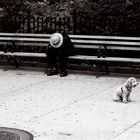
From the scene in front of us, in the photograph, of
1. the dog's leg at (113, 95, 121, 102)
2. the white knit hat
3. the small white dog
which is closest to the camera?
the small white dog

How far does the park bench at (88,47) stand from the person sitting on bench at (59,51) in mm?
209

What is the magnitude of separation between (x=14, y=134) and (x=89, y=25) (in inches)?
252

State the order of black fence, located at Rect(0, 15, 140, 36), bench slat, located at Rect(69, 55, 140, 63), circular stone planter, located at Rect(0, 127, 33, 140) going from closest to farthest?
circular stone planter, located at Rect(0, 127, 33, 140) → bench slat, located at Rect(69, 55, 140, 63) → black fence, located at Rect(0, 15, 140, 36)

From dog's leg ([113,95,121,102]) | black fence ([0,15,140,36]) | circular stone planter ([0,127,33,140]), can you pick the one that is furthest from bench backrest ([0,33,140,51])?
circular stone planter ([0,127,33,140])

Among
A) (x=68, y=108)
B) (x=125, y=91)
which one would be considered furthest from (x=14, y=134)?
(x=125, y=91)

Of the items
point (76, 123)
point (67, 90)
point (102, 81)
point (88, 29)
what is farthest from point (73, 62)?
point (76, 123)

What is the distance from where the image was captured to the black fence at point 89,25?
12.6 meters

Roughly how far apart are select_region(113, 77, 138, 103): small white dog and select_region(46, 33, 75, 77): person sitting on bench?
3.25 m

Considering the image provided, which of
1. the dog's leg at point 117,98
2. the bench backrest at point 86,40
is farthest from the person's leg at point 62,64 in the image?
the dog's leg at point 117,98

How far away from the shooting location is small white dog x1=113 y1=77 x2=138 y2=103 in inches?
349

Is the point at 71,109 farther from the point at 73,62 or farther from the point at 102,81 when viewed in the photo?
the point at 73,62

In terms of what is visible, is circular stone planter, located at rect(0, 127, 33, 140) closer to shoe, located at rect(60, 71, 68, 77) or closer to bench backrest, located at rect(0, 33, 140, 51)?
shoe, located at rect(60, 71, 68, 77)

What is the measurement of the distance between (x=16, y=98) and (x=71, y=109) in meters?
1.54

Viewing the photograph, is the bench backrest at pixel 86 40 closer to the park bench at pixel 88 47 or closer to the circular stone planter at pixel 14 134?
the park bench at pixel 88 47
